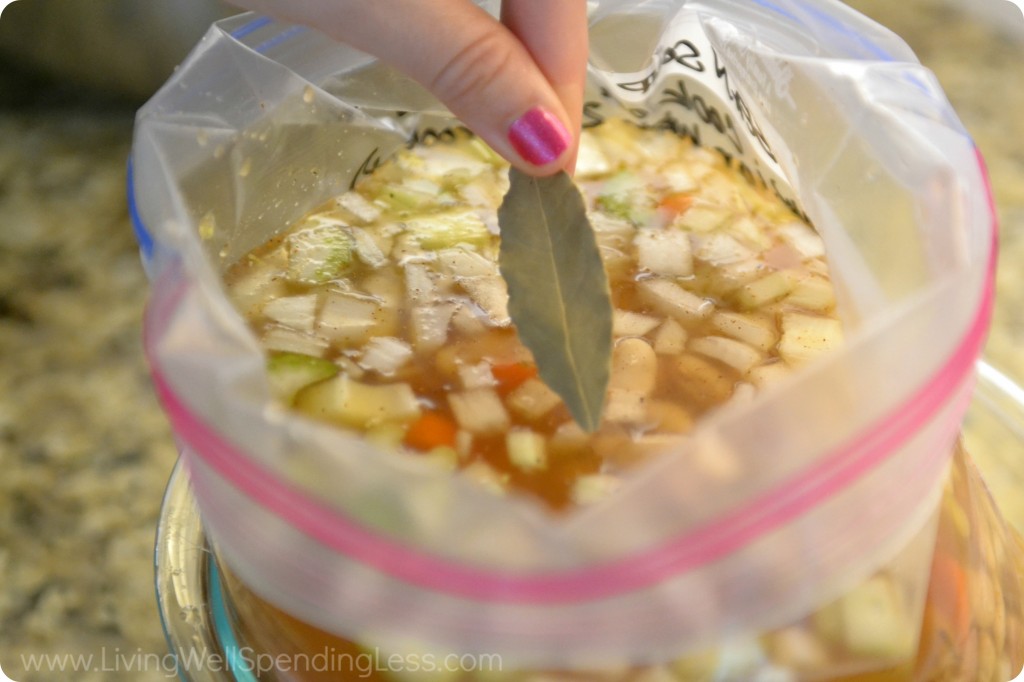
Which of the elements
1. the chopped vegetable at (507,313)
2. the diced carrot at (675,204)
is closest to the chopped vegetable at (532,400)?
the chopped vegetable at (507,313)

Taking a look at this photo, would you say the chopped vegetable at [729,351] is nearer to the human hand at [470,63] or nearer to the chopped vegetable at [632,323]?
the chopped vegetable at [632,323]

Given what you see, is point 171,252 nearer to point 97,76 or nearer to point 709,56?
point 709,56

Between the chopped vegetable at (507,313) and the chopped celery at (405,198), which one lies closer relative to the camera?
the chopped vegetable at (507,313)

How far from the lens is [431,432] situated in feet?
1.90

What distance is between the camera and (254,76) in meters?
0.67

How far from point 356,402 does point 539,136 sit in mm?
184

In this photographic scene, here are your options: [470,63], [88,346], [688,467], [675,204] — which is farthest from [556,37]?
[88,346]

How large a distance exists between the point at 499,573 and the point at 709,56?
450 millimetres

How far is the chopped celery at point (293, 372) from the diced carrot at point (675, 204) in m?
0.27

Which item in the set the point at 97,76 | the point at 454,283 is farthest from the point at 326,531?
the point at 97,76

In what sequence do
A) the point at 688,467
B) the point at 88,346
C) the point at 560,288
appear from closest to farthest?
the point at 688,467 → the point at 560,288 → the point at 88,346

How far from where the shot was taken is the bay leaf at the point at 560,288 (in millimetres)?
521

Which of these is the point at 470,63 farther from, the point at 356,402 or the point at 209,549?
the point at 209,549

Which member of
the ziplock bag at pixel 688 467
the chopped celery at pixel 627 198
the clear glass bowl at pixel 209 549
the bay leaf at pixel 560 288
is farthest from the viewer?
the chopped celery at pixel 627 198
